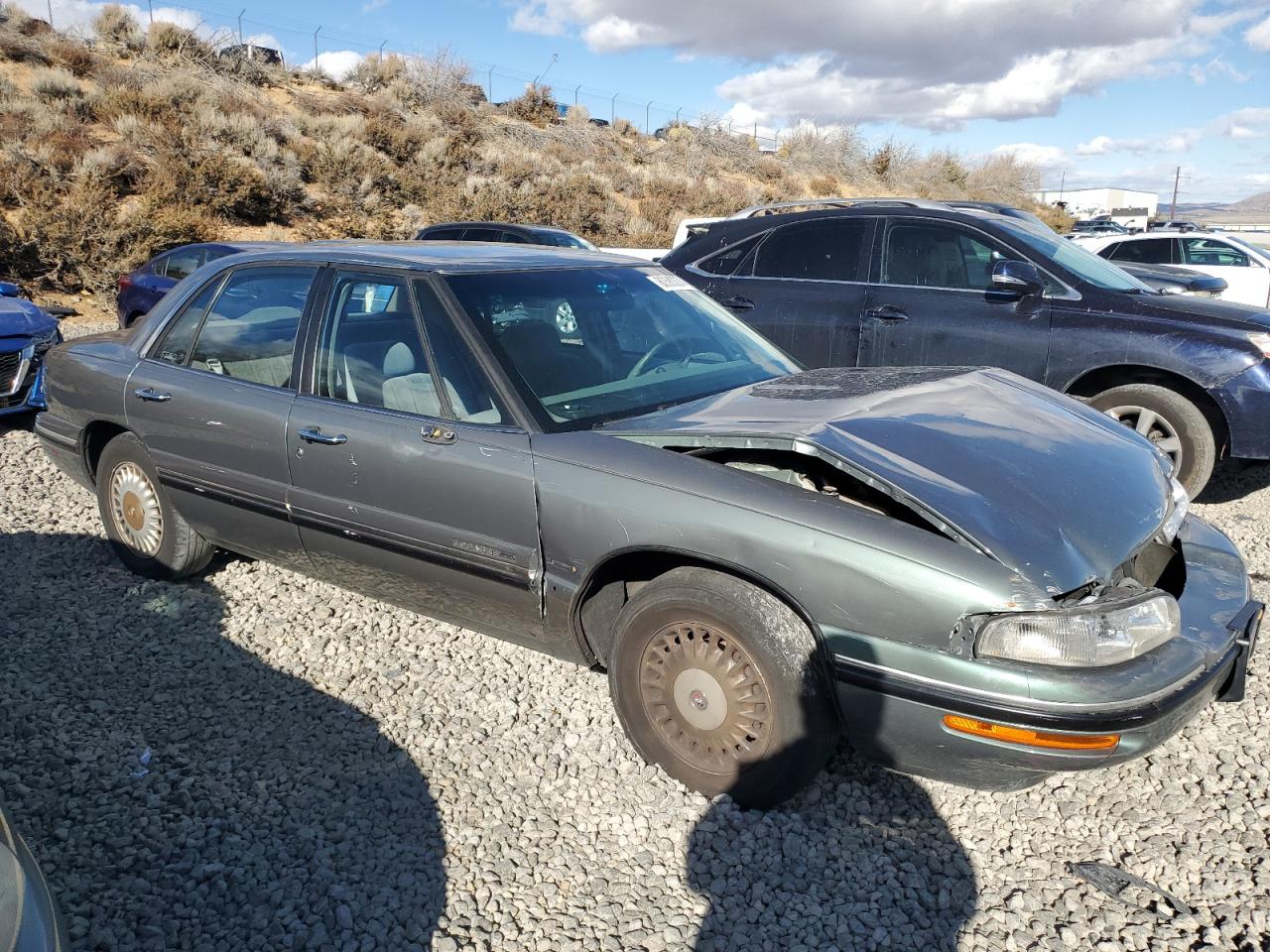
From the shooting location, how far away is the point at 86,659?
3805 mm

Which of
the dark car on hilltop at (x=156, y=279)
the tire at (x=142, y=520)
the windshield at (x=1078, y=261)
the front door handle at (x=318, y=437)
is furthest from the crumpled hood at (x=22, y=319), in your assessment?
the windshield at (x=1078, y=261)

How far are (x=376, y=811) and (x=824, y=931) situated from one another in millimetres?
1353

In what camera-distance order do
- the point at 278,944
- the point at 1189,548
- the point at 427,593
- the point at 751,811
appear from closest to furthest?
1. the point at 278,944
2. the point at 751,811
3. the point at 1189,548
4. the point at 427,593

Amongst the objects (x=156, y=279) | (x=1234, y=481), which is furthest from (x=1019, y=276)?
(x=156, y=279)

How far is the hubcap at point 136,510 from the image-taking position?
Result: 4488 mm

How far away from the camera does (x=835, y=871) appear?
8.63 feet

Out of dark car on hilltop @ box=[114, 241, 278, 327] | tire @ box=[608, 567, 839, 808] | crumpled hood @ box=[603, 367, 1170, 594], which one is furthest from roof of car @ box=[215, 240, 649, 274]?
dark car on hilltop @ box=[114, 241, 278, 327]

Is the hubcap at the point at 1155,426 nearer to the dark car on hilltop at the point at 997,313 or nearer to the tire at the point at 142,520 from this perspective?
the dark car on hilltop at the point at 997,313

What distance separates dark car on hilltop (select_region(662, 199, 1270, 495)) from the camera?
5.43m

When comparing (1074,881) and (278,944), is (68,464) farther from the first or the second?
(1074,881)

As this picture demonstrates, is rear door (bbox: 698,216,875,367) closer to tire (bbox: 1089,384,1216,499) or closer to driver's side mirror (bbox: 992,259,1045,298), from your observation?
driver's side mirror (bbox: 992,259,1045,298)

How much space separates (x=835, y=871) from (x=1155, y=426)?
413 cm

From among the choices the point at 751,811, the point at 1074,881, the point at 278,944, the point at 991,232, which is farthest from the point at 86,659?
the point at 991,232

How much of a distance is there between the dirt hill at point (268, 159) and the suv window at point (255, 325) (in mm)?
13287
